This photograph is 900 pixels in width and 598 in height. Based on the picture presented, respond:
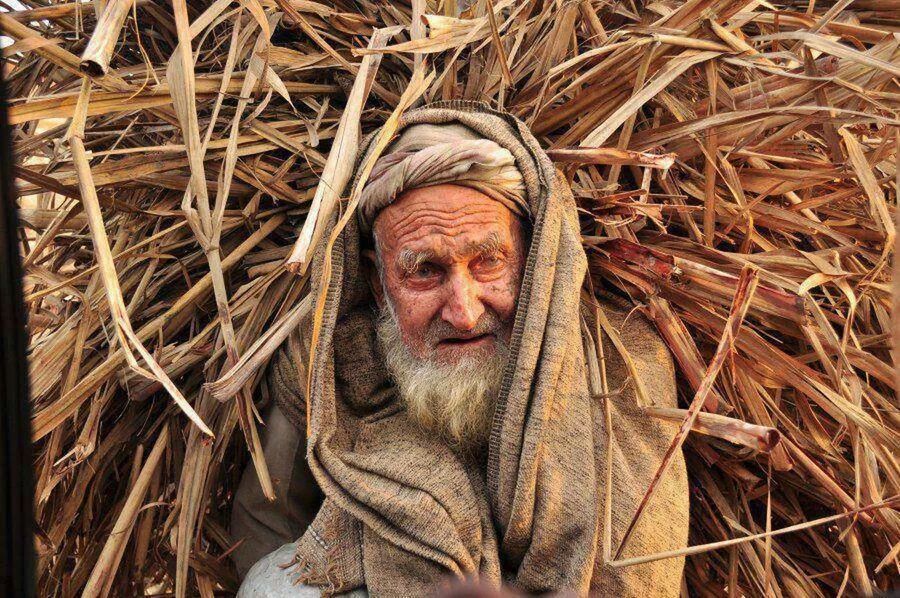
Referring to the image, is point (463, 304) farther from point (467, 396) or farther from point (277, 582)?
point (277, 582)

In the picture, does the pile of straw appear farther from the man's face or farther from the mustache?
the mustache

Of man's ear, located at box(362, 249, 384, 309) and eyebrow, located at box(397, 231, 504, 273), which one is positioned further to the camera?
man's ear, located at box(362, 249, 384, 309)

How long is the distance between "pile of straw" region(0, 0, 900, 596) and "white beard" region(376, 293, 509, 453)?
0.31m

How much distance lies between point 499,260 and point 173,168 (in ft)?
2.81

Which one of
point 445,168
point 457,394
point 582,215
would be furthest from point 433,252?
point 582,215

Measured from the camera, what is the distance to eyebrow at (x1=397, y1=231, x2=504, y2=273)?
1849mm

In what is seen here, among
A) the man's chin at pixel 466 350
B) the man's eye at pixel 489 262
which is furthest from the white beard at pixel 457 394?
the man's eye at pixel 489 262

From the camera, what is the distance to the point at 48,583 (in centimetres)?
215

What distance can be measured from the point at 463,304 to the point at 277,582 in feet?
2.26

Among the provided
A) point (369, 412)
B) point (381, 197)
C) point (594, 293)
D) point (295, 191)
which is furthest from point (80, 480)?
point (594, 293)

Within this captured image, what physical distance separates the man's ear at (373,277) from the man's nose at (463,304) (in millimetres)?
265

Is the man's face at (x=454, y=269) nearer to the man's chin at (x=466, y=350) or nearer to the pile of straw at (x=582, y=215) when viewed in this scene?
the man's chin at (x=466, y=350)

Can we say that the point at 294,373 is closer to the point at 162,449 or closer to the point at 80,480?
the point at 162,449

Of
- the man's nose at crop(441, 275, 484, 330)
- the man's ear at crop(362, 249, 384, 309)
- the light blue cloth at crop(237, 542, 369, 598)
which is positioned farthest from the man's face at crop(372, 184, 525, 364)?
the light blue cloth at crop(237, 542, 369, 598)
